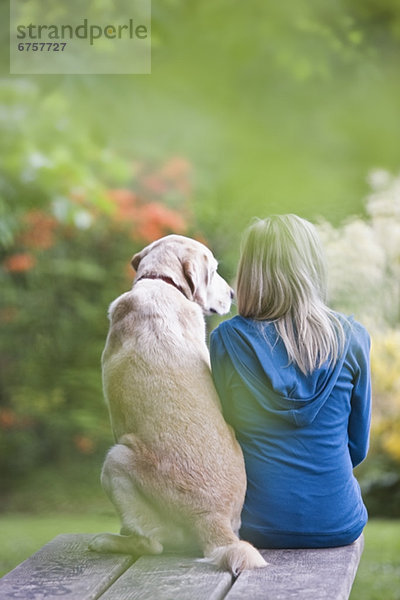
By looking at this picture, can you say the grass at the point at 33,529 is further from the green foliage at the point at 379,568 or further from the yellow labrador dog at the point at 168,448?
the yellow labrador dog at the point at 168,448

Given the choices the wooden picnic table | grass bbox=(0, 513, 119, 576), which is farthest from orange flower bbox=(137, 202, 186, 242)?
the wooden picnic table

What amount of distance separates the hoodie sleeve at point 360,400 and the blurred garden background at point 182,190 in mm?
350

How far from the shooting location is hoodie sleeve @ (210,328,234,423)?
69.8 inches

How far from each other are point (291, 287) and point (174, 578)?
2.05ft

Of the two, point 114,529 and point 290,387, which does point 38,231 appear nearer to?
point 114,529

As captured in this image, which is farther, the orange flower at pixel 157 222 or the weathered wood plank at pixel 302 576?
the orange flower at pixel 157 222

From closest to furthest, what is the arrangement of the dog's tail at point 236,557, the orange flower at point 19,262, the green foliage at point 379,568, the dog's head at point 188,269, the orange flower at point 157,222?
the dog's tail at point 236,557 < the dog's head at point 188,269 < the green foliage at point 379,568 < the orange flower at point 157,222 < the orange flower at point 19,262

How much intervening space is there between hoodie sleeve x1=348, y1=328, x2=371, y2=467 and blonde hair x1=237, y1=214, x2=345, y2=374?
0.20 feet

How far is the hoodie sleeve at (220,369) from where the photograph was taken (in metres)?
1.77

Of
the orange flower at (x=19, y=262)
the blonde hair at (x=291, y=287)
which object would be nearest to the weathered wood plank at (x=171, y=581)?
the blonde hair at (x=291, y=287)

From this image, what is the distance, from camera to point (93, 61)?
3.15m

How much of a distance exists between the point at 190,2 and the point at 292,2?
0.25 metres

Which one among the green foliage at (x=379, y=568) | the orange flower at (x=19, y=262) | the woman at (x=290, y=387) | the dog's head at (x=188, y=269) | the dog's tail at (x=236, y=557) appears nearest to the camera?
the dog's tail at (x=236, y=557)

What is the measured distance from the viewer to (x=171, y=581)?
157cm
